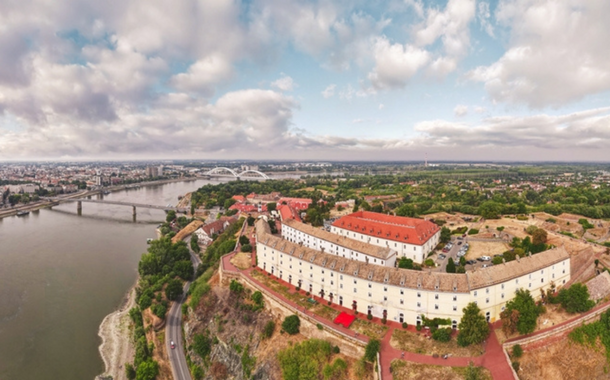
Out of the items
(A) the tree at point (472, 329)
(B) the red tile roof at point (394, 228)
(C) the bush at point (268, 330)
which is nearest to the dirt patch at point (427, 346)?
(A) the tree at point (472, 329)

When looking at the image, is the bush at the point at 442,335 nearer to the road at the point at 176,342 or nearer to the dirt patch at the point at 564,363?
the dirt patch at the point at 564,363

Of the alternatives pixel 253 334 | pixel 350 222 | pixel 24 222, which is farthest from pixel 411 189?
pixel 24 222

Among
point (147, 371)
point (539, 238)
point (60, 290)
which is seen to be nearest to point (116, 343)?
point (147, 371)

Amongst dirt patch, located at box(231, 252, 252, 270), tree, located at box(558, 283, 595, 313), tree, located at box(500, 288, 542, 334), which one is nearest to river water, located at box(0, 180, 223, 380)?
dirt patch, located at box(231, 252, 252, 270)

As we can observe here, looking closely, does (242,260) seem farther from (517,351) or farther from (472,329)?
(517,351)

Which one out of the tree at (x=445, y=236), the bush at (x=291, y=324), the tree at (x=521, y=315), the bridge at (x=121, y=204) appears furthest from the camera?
the bridge at (x=121, y=204)

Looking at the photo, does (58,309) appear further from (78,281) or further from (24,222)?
(24,222)
